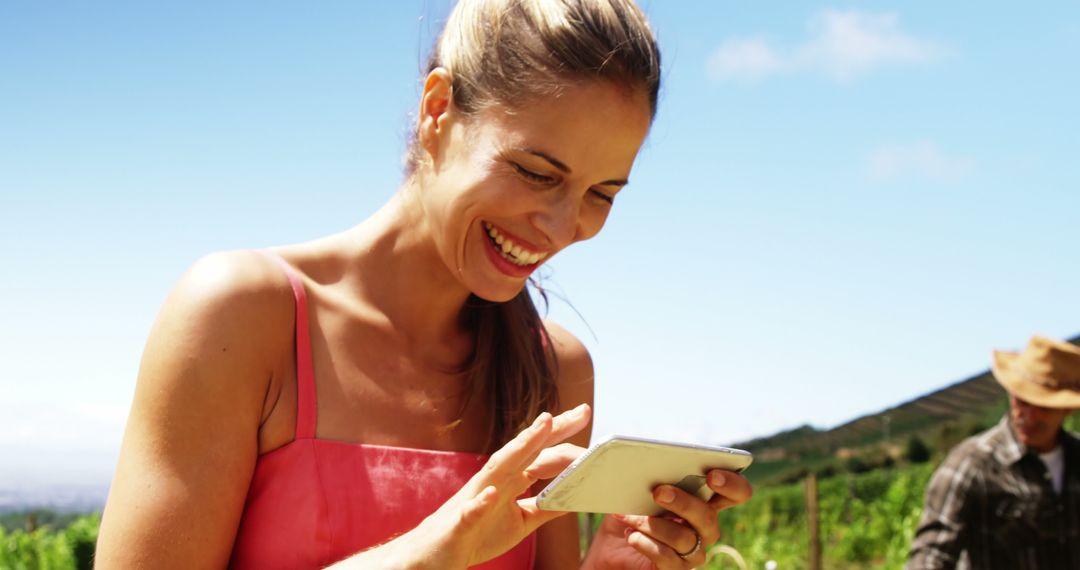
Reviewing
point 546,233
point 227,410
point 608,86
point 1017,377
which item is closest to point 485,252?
point 546,233

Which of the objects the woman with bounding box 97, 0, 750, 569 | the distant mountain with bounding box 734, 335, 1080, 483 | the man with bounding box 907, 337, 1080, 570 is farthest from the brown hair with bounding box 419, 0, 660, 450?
the distant mountain with bounding box 734, 335, 1080, 483

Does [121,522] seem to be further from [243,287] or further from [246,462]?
[243,287]

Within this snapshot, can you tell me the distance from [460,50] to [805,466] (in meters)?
11.1

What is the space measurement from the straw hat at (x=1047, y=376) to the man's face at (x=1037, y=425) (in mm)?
57

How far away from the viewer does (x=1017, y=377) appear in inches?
219

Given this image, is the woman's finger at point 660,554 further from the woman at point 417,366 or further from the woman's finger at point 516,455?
the woman's finger at point 516,455

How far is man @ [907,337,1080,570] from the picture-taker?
5168mm

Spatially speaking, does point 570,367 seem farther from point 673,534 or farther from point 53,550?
point 53,550

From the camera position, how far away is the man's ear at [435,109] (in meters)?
1.82

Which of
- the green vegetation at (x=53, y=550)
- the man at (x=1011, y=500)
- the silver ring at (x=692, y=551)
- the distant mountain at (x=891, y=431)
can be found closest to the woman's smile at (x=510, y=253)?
the silver ring at (x=692, y=551)

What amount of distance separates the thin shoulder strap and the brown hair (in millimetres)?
330

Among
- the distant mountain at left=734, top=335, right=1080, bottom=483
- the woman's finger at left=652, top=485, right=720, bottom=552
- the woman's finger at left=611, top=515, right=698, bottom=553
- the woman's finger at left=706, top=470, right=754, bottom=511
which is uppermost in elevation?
the distant mountain at left=734, top=335, right=1080, bottom=483

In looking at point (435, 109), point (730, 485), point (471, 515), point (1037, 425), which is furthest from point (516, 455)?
point (1037, 425)

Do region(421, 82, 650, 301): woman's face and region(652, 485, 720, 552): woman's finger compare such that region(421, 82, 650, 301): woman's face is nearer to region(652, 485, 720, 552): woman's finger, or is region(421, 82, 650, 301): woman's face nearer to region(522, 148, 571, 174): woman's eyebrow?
region(522, 148, 571, 174): woman's eyebrow
